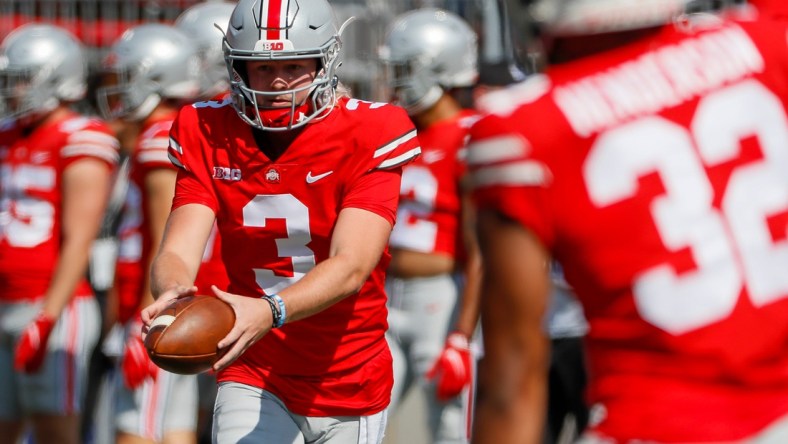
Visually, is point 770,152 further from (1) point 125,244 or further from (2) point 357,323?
(1) point 125,244

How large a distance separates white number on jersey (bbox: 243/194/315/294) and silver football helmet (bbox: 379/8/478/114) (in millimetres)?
2687

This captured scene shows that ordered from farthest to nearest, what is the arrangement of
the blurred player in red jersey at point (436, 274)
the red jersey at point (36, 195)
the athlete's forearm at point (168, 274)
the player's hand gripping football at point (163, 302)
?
the red jersey at point (36, 195)
the blurred player in red jersey at point (436, 274)
the athlete's forearm at point (168, 274)
the player's hand gripping football at point (163, 302)

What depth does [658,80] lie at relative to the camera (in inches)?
91.0

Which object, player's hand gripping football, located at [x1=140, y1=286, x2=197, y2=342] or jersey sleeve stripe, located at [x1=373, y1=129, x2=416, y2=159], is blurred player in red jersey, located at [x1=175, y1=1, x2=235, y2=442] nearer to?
jersey sleeve stripe, located at [x1=373, y1=129, x2=416, y2=159]

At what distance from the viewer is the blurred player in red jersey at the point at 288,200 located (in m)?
3.82

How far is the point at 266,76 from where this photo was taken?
3887mm

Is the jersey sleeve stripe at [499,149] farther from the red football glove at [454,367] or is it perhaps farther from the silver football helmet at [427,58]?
the silver football helmet at [427,58]

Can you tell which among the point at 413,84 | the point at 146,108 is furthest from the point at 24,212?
the point at 413,84

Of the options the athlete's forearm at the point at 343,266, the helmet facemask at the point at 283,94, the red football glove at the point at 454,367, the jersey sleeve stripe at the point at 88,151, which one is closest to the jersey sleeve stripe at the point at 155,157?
the jersey sleeve stripe at the point at 88,151

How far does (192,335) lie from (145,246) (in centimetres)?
263

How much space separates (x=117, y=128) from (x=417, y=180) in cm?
170

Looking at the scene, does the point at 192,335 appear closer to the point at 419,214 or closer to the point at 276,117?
the point at 276,117

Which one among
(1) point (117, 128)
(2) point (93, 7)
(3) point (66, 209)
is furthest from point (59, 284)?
(2) point (93, 7)

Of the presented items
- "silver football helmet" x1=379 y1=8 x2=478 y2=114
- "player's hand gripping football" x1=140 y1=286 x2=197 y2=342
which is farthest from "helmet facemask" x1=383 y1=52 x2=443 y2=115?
"player's hand gripping football" x1=140 y1=286 x2=197 y2=342
